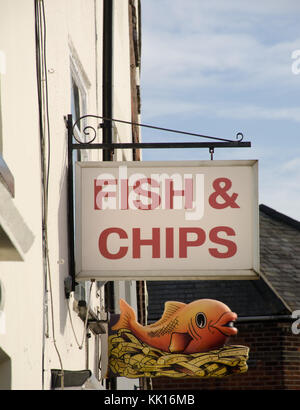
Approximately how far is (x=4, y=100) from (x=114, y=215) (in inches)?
78.4

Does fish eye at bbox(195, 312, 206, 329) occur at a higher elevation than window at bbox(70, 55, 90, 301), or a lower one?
lower

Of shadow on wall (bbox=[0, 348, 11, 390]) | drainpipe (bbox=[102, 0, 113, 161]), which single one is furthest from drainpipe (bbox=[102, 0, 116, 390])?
shadow on wall (bbox=[0, 348, 11, 390])

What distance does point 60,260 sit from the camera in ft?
21.2

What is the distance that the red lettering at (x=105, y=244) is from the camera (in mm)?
6746

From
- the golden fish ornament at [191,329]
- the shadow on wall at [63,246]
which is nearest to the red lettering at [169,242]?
the golden fish ornament at [191,329]

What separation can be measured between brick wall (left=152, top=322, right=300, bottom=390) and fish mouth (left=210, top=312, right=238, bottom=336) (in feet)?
35.7

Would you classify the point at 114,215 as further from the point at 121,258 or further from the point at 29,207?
the point at 29,207

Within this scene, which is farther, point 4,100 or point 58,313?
point 58,313

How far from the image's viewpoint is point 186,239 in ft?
22.3

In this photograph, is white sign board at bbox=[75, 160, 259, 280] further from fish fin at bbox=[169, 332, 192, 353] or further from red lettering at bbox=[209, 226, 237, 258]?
fish fin at bbox=[169, 332, 192, 353]

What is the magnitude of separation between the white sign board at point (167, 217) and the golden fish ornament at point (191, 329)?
1.15 ft

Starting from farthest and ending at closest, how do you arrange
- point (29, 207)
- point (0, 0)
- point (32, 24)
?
point (32, 24) → point (29, 207) → point (0, 0)

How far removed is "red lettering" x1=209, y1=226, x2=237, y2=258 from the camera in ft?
22.3

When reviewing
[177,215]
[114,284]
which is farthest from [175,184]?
[114,284]
